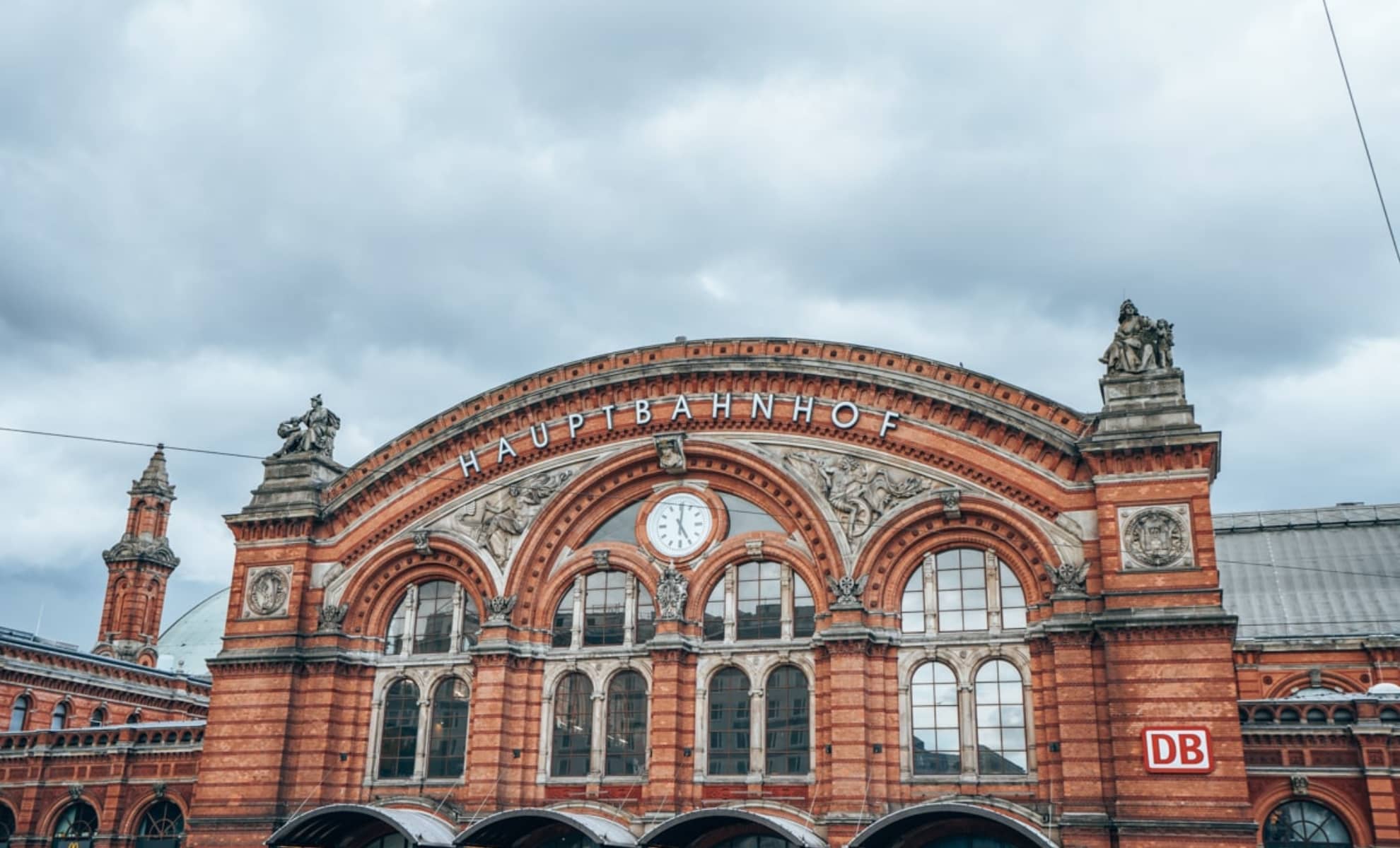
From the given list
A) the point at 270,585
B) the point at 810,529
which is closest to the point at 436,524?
the point at 270,585

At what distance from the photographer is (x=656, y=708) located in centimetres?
3216

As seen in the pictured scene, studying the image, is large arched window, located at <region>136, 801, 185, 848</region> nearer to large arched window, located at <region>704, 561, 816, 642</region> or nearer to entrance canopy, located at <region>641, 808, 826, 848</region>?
entrance canopy, located at <region>641, 808, 826, 848</region>

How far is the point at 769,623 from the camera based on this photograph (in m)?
32.4

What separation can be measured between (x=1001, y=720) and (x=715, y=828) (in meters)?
7.45

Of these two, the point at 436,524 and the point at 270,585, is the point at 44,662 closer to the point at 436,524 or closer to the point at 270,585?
the point at 270,585

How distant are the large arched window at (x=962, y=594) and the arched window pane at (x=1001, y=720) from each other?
113 centimetres

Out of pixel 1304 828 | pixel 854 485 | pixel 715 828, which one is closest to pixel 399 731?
pixel 715 828

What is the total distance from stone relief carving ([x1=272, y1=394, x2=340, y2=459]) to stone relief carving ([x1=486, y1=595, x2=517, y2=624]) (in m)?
7.81

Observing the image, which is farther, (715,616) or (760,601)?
(715,616)

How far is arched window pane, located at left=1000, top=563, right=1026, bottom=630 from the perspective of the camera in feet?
99.3

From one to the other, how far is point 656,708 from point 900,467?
8.98 metres

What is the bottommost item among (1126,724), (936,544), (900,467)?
(1126,724)

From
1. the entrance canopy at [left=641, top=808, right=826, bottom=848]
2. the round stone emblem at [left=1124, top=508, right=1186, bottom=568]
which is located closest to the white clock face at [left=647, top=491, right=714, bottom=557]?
the entrance canopy at [left=641, top=808, right=826, bottom=848]

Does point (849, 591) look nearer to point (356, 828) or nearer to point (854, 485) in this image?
point (854, 485)
